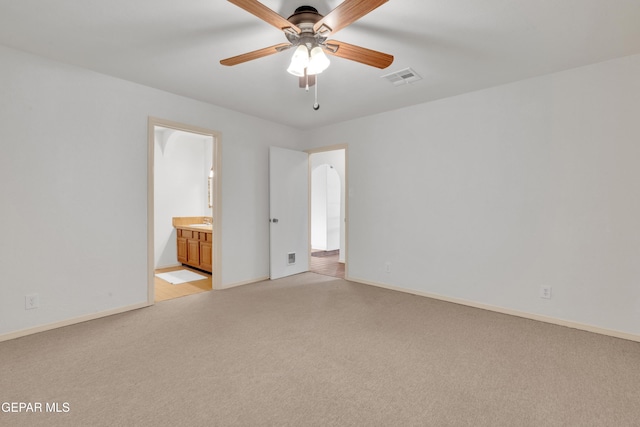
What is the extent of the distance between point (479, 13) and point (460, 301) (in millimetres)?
2952

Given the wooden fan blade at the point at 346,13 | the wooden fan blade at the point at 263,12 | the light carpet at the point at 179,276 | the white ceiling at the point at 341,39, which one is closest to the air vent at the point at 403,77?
the white ceiling at the point at 341,39

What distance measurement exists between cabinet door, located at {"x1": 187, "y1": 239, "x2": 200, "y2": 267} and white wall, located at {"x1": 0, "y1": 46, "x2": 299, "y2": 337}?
1.78 meters

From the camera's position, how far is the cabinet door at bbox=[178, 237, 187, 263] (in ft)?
18.2

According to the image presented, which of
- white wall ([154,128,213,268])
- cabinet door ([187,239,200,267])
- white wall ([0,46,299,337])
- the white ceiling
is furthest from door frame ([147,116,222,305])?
white wall ([154,128,213,268])

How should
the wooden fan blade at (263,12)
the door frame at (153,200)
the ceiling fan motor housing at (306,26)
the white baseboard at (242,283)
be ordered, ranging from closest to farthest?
1. the wooden fan blade at (263,12)
2. the ceiling fan motor housing at (306,26)
3. the door frame at (153,200)
4. the white baseboard at (242,283)

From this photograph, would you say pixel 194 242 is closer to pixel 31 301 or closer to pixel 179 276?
pixel 179 276

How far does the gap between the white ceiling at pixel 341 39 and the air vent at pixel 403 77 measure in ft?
0.25

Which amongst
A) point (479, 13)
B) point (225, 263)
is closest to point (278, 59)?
point (479, 13)

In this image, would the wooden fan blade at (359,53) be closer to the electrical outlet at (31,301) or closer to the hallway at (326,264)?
the electrical outlet at (31,301)

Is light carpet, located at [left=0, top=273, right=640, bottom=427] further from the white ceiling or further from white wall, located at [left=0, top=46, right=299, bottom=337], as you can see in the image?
the white ceiling

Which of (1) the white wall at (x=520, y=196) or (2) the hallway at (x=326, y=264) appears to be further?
(2) the hallway at (x=326, y=264)

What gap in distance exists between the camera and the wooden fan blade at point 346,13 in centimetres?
154

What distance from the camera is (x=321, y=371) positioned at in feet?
6.85

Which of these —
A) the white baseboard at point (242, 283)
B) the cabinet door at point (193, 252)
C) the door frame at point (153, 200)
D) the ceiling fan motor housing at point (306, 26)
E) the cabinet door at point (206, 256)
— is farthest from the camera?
the cabinet door at point (193, 252)
